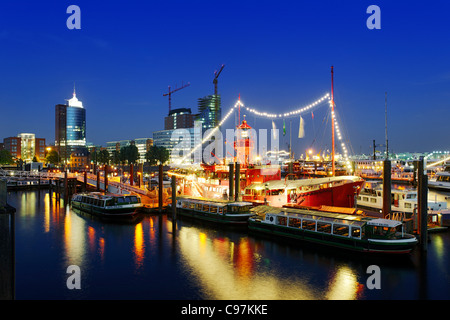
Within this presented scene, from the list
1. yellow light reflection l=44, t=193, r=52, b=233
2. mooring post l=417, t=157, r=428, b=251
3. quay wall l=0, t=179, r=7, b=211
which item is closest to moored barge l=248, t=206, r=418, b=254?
mooring post l=417, t=157, r=428, b=251

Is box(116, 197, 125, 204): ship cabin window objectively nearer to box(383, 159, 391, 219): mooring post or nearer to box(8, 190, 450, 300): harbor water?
box(8, 190, 450, 300): harbor water

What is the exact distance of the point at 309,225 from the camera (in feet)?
99.6

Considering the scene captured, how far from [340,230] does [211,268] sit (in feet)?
40.4

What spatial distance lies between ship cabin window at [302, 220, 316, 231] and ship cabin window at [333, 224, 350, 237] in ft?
6.53

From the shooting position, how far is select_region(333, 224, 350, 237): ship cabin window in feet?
91.8

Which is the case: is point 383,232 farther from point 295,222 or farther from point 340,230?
point 295,222

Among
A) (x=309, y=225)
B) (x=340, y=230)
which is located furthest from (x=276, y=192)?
(x=340, y=230)

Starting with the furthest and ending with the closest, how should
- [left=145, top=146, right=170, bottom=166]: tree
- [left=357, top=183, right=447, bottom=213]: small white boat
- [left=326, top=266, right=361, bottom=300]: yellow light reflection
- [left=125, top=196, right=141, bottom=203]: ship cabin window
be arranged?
[left=145, top=146, right=170, bottom=166]: tree → [left=125, top=196, right=141, bottom=203]: ship cabin window → [left=357, top=183, right=447, bottom=213]: small white boat → [left=326, top=266, right=361, bottom=300]: yellow light reflection

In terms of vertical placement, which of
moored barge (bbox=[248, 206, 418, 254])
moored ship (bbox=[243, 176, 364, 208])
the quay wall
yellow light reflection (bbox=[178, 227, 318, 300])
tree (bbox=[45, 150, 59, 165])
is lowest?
yellow light reflection (bbox=[178, 227, 318, 300])

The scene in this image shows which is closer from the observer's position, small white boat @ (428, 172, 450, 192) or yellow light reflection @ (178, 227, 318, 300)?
yellow light reflection @ (178, 227, 318, 300)

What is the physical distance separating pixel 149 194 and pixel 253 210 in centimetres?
2405

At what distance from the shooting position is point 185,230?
38062mm
